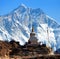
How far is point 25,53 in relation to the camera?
3745 inches

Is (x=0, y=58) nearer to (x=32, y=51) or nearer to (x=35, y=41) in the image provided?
(x=32, y=51)

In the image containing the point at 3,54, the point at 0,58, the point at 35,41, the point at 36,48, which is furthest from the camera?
the point at 35,41

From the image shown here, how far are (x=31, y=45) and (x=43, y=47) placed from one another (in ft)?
17.1

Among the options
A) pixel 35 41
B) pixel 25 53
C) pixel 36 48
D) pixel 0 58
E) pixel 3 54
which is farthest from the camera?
pixel 35 41

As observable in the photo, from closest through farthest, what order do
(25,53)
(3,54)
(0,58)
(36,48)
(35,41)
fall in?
1. (0,58)
2. (3,54)
3. (25,53)
4. (36,48)
5. (35,41)

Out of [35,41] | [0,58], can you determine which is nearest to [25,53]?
[35,41]

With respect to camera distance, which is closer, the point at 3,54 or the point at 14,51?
the point at 3,54

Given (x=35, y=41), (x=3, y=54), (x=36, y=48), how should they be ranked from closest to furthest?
(x=3, y=54) < (x=36, y=48) < (x=35, y=41)

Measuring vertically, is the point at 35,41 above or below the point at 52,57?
above

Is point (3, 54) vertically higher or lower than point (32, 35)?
lower

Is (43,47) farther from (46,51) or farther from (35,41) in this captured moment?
(35,41)

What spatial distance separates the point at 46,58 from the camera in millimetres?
64062

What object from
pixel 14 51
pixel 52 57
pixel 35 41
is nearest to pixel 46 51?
pixel 14 51

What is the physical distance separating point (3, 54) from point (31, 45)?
47.0 m
